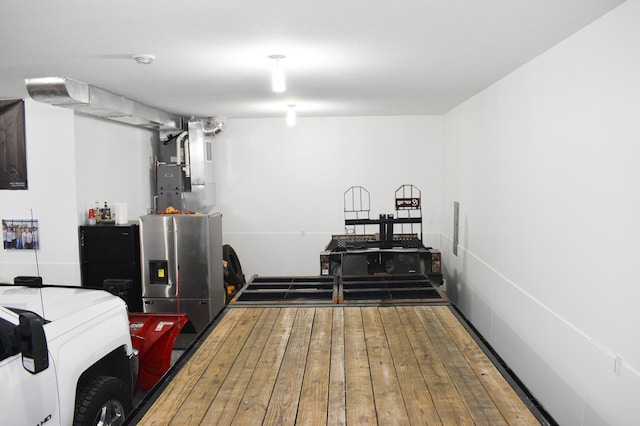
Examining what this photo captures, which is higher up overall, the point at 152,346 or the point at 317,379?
the point at 317,379

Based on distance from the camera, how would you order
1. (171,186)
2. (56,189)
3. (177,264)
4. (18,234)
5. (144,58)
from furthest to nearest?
1. (171,186)
2. (177,264)
3. (18,234)
4. (56,189)
5. (144,58)

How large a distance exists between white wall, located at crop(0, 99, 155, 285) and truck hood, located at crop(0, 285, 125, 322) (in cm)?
220

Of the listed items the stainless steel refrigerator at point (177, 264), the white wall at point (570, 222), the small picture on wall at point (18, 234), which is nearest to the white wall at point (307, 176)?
the stainless steel refrigerator at point (177, 264)

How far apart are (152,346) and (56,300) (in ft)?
4.21

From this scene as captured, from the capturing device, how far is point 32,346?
105 inches

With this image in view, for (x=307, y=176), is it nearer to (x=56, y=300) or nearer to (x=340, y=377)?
(x=56, y=300)

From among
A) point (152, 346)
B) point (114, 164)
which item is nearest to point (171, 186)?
point (114, 164)

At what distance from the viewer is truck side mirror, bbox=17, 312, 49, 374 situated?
2.67 metres

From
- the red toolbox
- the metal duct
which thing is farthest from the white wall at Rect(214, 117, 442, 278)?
the red toolbox

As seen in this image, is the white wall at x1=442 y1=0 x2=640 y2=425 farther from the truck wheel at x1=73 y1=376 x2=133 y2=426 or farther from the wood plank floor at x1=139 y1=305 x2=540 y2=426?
the truck wheel at x1=73 y1=376 x2=133 y2=426

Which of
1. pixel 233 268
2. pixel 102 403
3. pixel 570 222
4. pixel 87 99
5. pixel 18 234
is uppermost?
pixel 87 99

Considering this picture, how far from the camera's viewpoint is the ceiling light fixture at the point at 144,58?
13.1 feet

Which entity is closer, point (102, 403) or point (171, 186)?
point (102, 403)

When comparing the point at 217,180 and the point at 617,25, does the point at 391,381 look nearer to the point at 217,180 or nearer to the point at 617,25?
the point at 617,25
